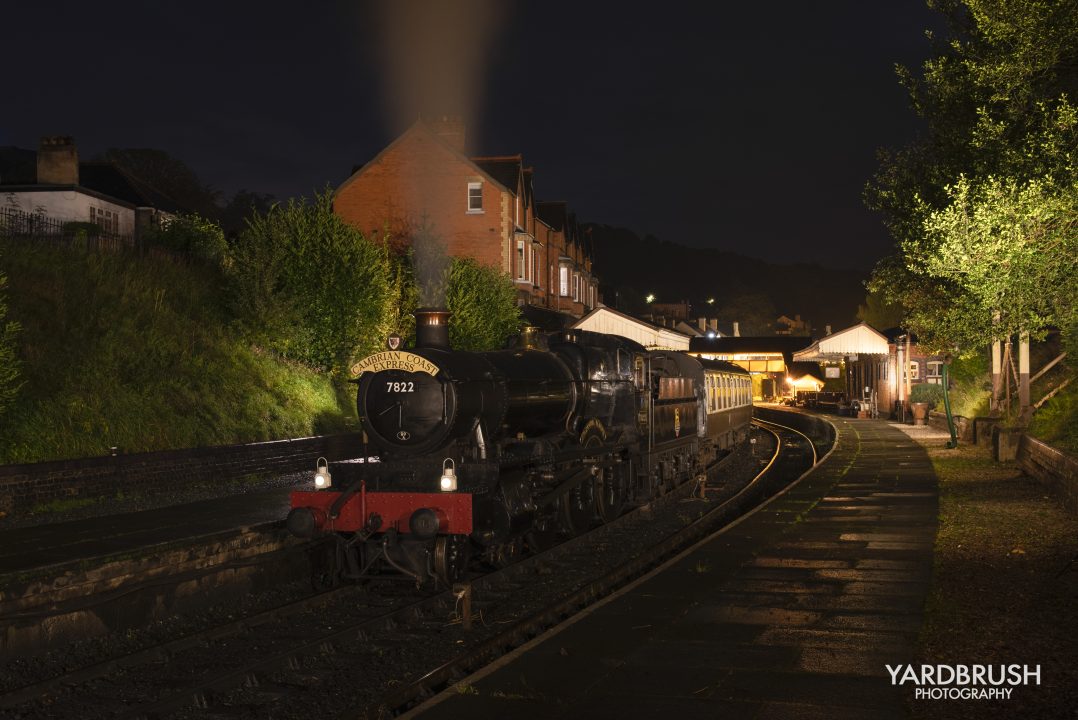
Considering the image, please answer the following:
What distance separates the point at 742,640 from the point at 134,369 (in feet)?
53.4

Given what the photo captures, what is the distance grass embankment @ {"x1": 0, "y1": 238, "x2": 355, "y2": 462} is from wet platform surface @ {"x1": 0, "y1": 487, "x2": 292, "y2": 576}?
340 centimetres

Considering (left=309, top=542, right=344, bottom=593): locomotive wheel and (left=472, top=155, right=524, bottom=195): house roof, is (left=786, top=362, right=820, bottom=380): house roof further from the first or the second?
(left=309, top=542, right=344, bottom=593): locomotive wheel

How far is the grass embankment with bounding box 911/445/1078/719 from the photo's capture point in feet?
21.0

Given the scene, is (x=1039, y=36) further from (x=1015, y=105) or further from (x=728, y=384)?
(x=728, y=384)

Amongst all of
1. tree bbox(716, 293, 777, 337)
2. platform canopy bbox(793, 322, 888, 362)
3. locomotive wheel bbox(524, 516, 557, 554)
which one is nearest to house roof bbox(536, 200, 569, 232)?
platform canopy bbox(793, 322, 888, 362)

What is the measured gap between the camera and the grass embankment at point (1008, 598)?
640 centimetres

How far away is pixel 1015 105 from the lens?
715 inches

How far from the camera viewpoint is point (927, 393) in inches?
1630

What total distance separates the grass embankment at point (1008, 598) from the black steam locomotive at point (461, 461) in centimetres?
483

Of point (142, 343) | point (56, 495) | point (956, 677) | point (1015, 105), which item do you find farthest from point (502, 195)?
point (956, 677)

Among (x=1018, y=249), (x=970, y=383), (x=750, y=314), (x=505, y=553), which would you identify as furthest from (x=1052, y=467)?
(x=750, y=314)

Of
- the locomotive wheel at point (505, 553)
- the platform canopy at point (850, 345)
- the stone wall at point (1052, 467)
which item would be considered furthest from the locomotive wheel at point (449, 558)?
the platform canopy at point (850, 345)

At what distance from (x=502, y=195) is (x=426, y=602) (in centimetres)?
3381

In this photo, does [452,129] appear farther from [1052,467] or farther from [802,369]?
[802,369]
